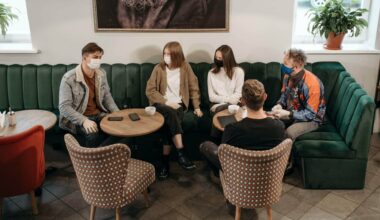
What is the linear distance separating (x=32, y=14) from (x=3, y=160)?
7.29ft

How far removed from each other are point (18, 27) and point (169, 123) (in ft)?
7.61

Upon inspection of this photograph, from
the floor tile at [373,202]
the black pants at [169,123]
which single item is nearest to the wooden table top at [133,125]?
the black pants at [169,123]

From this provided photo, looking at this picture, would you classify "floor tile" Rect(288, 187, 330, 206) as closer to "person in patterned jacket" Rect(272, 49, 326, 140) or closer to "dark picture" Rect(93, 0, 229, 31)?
"person in patterned jacket" Rect(272, 49, 326, 140)

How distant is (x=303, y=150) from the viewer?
3.51 meters

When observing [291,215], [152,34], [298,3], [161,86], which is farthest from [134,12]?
[291,215]

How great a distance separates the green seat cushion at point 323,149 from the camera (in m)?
3.47

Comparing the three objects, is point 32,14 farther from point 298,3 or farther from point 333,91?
point 333,91

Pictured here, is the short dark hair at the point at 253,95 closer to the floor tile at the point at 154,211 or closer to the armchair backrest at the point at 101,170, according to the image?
the armchair backrest at the point at 101,170

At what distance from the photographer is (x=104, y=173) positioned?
2.65 metres

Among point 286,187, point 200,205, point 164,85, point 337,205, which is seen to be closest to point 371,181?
point 337,205

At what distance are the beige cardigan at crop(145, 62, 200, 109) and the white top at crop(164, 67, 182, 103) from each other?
0.03 metres

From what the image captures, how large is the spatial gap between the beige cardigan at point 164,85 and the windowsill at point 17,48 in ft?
4.86

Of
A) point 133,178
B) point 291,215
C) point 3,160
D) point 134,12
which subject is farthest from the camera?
point 134,12

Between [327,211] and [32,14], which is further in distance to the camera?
[32,14]
